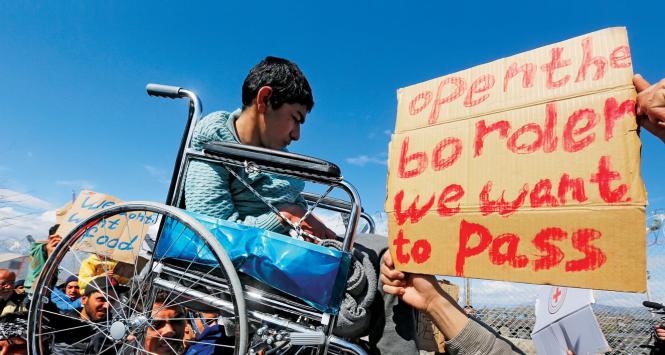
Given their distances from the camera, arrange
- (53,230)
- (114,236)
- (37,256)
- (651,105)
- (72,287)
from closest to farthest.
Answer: (651,105)
(114,236)
(72,287)
(37,256)
(53,230)

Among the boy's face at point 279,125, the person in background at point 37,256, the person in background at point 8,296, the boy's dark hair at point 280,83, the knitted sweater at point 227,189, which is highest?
the boy's dark hair at point 280,83

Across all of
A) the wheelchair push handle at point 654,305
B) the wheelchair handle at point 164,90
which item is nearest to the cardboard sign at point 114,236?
the wheelchair handle at point 164,90

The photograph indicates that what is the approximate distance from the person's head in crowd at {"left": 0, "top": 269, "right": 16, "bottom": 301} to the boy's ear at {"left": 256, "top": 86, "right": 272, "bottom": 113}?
4.36 m

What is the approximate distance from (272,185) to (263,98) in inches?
17.1

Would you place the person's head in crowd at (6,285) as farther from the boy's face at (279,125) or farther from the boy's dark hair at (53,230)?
the boy's face at (279,125)

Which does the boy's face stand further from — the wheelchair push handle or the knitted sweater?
the wheelchair push handle

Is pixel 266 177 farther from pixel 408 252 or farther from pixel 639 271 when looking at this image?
pixel 639 271

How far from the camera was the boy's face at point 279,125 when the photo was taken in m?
1.86

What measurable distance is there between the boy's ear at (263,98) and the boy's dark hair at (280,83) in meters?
0.02

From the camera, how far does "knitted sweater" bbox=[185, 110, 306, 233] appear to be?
1.58 metres

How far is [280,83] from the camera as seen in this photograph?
6.13ft

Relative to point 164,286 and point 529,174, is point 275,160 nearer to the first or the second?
point 164,286

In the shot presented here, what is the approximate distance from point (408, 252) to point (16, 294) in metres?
5.07

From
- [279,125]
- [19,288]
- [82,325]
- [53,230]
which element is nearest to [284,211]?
[279,125]
